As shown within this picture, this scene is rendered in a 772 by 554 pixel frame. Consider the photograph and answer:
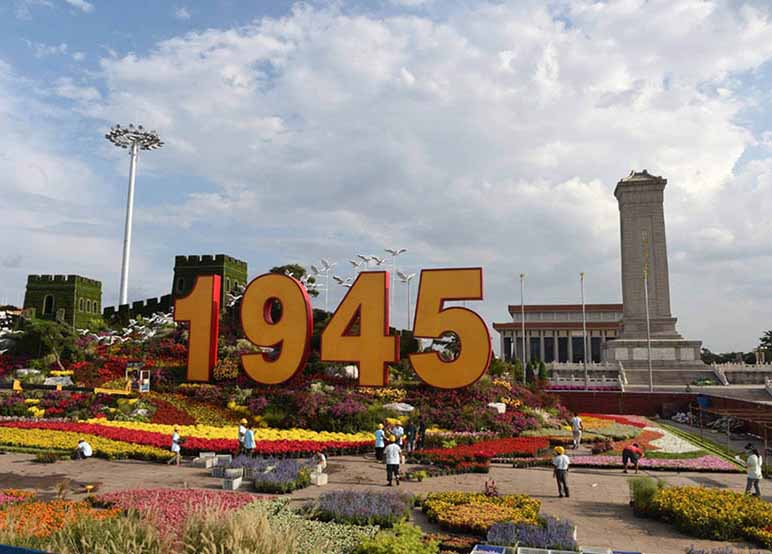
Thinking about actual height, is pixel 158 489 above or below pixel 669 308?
below

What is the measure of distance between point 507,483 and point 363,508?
620 centimetres

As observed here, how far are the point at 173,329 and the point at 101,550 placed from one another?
3614 centimetres

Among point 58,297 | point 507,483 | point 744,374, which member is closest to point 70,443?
point 507,483

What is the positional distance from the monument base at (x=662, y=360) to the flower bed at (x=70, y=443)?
45002mm

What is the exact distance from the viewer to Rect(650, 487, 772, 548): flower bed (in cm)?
1144

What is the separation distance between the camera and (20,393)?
96.1ft

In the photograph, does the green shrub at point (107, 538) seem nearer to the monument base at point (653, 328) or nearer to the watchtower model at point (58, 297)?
the watchtower model at point (58, 297)

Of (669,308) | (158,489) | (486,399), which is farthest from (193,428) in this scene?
(669,308)

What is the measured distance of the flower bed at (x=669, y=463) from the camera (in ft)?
64.1

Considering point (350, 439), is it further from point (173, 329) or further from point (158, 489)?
point (173, 329)

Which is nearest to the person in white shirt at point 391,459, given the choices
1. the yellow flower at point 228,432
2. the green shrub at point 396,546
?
the yellow flower at point 228,432

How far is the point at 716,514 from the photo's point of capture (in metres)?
11.7

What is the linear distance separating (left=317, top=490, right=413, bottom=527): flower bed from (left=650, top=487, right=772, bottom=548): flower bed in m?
5.52

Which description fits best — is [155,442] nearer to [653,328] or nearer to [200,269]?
[200,269]
